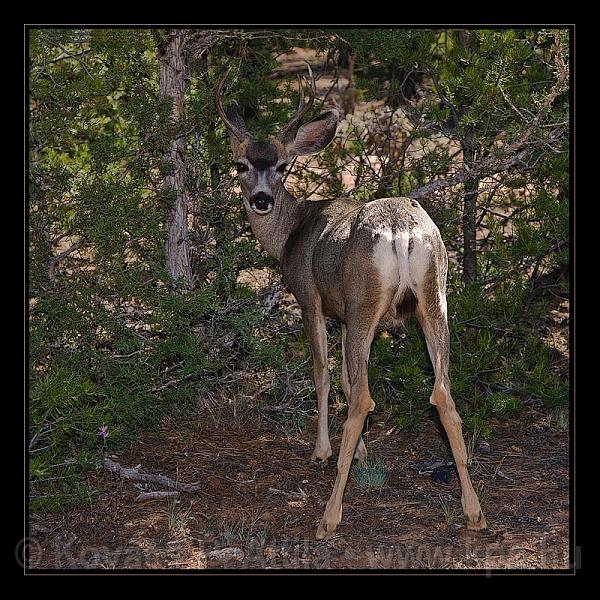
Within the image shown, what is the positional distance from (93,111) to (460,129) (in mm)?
2719

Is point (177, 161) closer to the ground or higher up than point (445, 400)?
higher up

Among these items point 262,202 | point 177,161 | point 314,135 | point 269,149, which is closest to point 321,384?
point 262,202

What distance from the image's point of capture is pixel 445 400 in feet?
18.5

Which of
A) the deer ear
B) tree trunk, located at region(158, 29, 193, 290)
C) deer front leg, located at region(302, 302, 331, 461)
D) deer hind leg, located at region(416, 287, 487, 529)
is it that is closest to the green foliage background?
tree trunk, located at region(158, 29, 193, 290)

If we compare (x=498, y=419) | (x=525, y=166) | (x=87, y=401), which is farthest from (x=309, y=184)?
(x=87, y=401)

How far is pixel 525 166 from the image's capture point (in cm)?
751

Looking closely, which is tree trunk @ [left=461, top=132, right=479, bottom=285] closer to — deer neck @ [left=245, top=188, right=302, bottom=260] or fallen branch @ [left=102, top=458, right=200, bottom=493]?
deer neck @ [left=245, top=188, right=302, bottom=260]

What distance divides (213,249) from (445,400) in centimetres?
263

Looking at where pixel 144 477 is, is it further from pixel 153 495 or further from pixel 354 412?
pixel 354 412

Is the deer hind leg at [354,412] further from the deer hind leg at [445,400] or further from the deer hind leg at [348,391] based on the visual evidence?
the deer hind leg at [348,391]

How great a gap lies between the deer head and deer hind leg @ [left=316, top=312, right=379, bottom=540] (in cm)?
134

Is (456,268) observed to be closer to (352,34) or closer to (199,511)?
(352,34)

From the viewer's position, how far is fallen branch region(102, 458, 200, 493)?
6.14 metres

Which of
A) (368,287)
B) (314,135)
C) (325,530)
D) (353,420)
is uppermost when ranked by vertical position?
(314,135)
